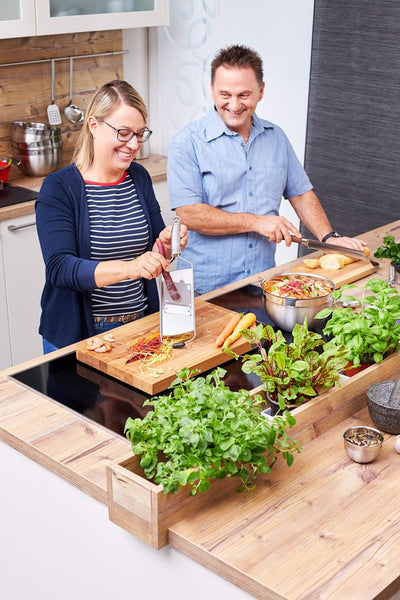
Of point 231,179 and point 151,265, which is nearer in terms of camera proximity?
point 151,265

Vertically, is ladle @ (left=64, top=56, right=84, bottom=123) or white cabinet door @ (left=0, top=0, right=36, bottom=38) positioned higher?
white cabinet door @ (left=0, top=0, right=36, bottom=38)

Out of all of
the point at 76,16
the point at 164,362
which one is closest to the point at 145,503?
the point at 164,362

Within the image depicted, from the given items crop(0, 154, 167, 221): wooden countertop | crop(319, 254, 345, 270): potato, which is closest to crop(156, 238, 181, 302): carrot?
crop(319, 254, 345, 270): potato

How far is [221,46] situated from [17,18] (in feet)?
3.95

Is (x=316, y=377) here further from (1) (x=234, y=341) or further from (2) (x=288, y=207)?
(2) (x=288, y=207)

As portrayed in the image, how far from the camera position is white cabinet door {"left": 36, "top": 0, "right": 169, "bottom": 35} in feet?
11.7

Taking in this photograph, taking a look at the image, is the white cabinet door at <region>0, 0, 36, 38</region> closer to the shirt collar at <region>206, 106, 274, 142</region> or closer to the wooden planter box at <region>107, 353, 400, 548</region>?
the shirt collar at <region>206, 106, 274, 142</region>

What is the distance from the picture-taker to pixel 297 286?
223cm

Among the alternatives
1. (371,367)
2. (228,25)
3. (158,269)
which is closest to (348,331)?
(371,367)

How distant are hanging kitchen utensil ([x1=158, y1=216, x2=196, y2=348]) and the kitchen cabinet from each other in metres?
1.91

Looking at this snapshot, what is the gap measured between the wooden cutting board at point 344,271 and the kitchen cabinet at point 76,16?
1781 millimetres

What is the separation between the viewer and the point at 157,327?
7.00ft

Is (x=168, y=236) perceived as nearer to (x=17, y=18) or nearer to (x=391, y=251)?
(x=391, y=251)

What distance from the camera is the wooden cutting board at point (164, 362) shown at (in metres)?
1.85
